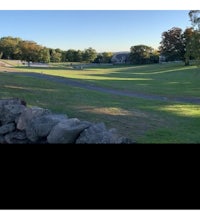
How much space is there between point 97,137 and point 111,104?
156cm

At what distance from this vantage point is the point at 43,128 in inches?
152

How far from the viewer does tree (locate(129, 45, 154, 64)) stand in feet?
14.6

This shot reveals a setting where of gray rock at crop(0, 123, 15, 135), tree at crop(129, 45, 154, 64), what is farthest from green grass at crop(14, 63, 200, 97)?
gray rock at crop(0, 123, 15, 135)

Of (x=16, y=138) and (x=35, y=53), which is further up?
(x=35, y=53)

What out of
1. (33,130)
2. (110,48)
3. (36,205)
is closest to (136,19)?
(110,48)

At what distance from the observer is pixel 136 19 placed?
165 inches

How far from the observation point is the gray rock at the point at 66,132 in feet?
11.8

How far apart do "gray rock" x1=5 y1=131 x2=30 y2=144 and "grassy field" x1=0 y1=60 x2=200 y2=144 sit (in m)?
0.52

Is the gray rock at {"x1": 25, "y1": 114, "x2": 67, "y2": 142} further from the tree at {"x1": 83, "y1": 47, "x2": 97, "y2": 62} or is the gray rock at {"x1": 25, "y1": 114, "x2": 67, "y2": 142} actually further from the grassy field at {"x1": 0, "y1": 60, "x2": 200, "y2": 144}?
the tree at {"x1": 83, "y1": 47, "x2": 97, "y2": 62}

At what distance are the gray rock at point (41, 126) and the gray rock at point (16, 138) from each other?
0.08 metres

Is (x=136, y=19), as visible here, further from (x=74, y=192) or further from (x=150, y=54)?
(x=74, y=192)

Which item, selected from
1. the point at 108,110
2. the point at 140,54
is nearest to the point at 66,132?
the point at 108,110

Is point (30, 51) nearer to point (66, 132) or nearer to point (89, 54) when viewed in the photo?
point (89, 54)

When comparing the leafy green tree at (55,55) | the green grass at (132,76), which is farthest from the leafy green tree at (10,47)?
the leafy green tree at (55,55)
